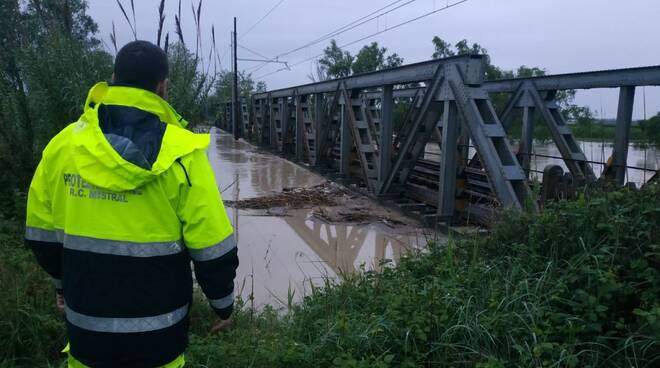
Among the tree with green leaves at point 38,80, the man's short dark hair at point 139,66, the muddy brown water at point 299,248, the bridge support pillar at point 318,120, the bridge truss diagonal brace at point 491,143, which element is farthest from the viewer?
the bridge support pillar at point 318,120

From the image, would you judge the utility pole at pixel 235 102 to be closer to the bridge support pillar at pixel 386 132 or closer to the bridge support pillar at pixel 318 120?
the bridge support pillar at pixel 318 120

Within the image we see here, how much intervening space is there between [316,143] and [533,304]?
38.9 feet

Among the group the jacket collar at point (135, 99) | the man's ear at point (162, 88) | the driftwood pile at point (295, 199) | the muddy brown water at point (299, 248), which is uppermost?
the man's ear at point (162, 88)

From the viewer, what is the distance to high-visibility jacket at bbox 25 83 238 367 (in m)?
1.83

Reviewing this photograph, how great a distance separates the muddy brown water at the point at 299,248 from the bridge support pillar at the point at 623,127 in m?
2.69

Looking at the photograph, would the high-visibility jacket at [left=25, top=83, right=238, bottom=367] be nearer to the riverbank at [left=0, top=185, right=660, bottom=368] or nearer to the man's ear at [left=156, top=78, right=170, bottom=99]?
the man's ear at [left=156, top=78, right=170, bottom=99]

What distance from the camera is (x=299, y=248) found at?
6.80 meters

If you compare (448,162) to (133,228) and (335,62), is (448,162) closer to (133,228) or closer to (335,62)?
(133,228)

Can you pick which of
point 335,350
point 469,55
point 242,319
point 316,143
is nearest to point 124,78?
point 335,350

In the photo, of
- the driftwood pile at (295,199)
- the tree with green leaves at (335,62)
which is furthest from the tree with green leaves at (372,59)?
the driftwood pile at (295,199)

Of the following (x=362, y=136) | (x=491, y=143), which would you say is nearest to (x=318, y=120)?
(x=362, y=136)

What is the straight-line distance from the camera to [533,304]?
9.46 ft

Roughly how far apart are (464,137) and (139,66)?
8956 mm

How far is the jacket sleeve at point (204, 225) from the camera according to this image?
A: 6.07 ft
